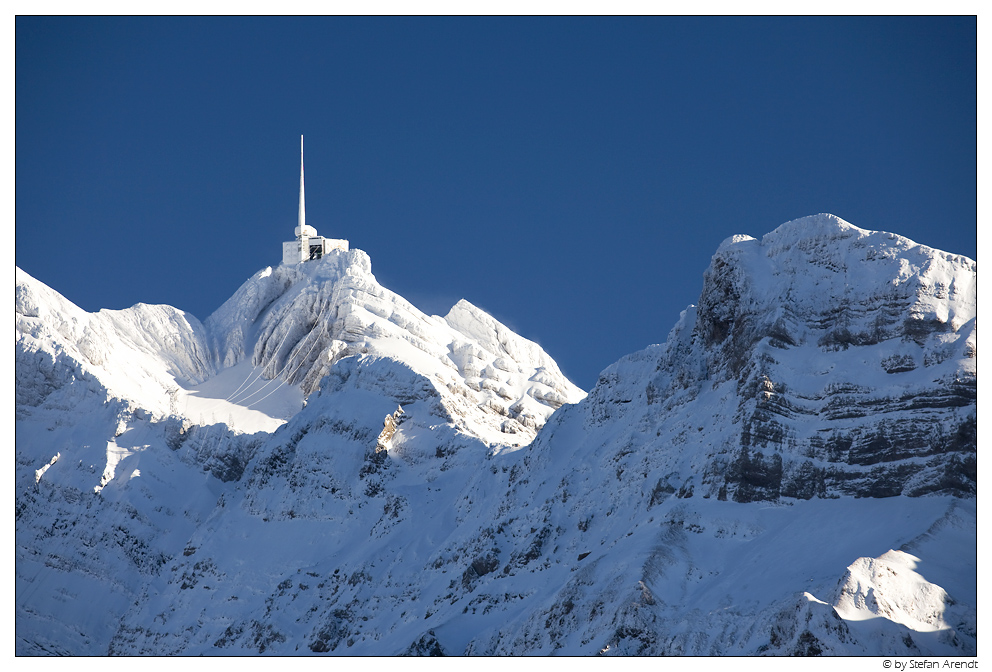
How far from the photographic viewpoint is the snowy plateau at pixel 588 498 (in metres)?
97.3

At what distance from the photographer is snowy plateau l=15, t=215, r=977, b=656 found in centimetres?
9731

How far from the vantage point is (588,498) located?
12425 centimetres


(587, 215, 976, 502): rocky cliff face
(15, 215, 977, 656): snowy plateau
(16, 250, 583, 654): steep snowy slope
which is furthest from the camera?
(16, 250, 583, 654): steep snowy slope

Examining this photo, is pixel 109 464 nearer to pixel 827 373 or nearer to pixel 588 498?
pixel 588 498

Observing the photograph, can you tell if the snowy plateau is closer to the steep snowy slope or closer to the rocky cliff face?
the rocky cliff face

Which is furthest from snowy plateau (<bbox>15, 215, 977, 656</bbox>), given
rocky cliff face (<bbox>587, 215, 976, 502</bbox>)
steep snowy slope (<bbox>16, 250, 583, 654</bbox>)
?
steep snowy slope (<bbox>16, 250, 583, 654</bbox>)

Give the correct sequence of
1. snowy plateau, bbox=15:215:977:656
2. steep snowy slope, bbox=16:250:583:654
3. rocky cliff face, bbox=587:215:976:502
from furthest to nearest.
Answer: steep snowy slope, bbox=16:250:583:654 → rocky cliff face, bbox=587:215:976:502 → snowy plateau, bbox=15:215:977:656

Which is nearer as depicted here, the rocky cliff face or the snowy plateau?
the snowy plateau

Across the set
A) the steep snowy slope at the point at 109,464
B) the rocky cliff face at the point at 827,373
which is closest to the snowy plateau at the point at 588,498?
the rocky cliff face at the point at 827,373

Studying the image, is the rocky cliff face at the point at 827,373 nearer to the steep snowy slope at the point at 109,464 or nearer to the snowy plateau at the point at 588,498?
the snowy plateau at the point at 588,498

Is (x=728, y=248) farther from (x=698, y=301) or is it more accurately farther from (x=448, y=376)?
(x=448, y=376)

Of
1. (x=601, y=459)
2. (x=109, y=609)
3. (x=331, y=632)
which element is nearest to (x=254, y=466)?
(x=109, y=609)

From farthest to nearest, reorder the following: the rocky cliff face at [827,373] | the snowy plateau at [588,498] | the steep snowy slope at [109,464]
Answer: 1. the steep snowy slope at [109,464]
2. the rocky cliff face at [827,373]
3. the snowy plateau at [588,498]

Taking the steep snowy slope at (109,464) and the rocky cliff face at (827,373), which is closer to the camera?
the rocky cliff face at (827,373)
